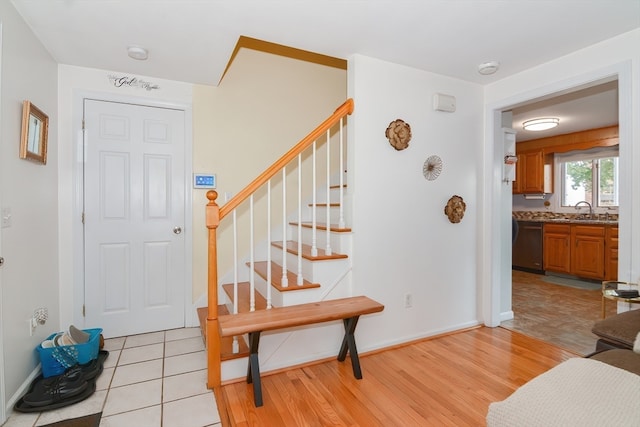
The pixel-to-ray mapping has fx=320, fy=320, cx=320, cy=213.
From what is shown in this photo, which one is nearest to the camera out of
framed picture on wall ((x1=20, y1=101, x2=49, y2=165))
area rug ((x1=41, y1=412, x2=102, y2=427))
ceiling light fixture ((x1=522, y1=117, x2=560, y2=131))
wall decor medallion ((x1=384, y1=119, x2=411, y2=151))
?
area rug ((x1=41, y1=412, x2=102, y2=427))

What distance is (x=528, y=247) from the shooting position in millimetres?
5672

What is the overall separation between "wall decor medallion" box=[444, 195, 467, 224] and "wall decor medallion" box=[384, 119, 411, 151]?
0.72 m

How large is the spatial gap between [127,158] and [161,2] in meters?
1.51

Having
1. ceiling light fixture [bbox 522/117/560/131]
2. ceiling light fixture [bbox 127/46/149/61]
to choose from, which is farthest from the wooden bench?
ceiling light fixture [bbox 522/117/560/131]

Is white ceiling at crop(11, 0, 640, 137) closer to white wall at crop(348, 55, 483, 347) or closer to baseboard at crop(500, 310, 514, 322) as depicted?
white wall at crop(348, 55, 483, 347)

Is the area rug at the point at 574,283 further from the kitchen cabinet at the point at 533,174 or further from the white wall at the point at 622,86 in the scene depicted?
the white wall at the point at 622,86

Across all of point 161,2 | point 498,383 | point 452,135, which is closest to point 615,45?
point 452,135

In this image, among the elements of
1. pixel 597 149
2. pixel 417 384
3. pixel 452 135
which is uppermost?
pixel 597 149

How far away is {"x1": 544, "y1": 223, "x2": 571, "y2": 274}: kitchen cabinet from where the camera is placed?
16.6 feet

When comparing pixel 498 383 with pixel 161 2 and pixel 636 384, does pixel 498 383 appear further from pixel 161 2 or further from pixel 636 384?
pixel 161 2

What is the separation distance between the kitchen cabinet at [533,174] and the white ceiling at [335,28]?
3906 mm

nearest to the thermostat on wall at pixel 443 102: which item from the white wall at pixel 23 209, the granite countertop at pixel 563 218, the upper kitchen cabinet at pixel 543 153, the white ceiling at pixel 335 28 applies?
the white ceiling at pixel 335 28

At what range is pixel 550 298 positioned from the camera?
415 centimetres

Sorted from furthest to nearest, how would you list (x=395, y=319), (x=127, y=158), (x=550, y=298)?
(x=550, y=298) → (x=127, y=158) → (x=395, y=319)
